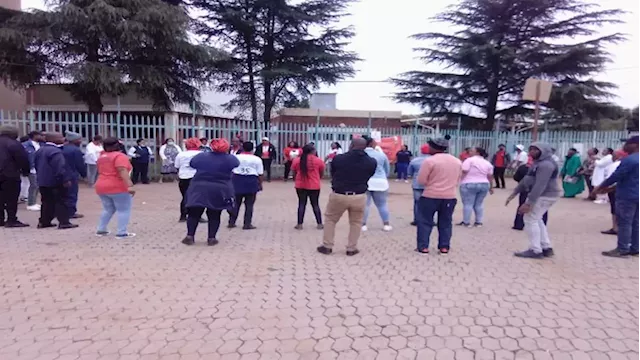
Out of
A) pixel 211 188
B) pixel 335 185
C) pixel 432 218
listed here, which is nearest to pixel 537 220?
pixel 432 218

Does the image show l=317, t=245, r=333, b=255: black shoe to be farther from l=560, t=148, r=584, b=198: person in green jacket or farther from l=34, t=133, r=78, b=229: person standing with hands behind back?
l=560, t=148, r=584, b=198: person in green jacket

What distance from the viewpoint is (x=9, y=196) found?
292 inches

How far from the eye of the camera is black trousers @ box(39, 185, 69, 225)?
7.28 meters

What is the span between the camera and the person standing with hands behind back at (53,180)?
23.3 feet

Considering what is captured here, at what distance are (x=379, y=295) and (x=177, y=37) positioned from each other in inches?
587

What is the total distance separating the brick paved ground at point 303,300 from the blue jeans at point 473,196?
4.08 ft

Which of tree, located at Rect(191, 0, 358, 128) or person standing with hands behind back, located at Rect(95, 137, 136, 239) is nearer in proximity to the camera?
person standing with hands behind back, located at Rect(95, 137, 136, 239)

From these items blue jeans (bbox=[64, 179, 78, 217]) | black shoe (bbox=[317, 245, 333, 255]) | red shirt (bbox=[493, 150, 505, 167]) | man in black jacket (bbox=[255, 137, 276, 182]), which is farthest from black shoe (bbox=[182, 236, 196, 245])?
red shirt (bbox=[493, 150, 505, 167])

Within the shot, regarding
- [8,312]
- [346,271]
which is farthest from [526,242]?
[8,312]

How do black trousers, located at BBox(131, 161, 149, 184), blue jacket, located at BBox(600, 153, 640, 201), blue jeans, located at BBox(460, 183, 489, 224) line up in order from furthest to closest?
black trousers, located at BBox(131, 161, 149, 184) → blue jeans, located at BBox(460, 183, 489, 224) → blue jacket, located at BBox(600, 153, 640, 201)

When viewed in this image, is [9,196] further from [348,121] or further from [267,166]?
[348,121]

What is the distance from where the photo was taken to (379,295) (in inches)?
174

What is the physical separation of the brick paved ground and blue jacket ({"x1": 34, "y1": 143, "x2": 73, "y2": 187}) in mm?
799

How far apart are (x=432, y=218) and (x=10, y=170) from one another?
255 inches
